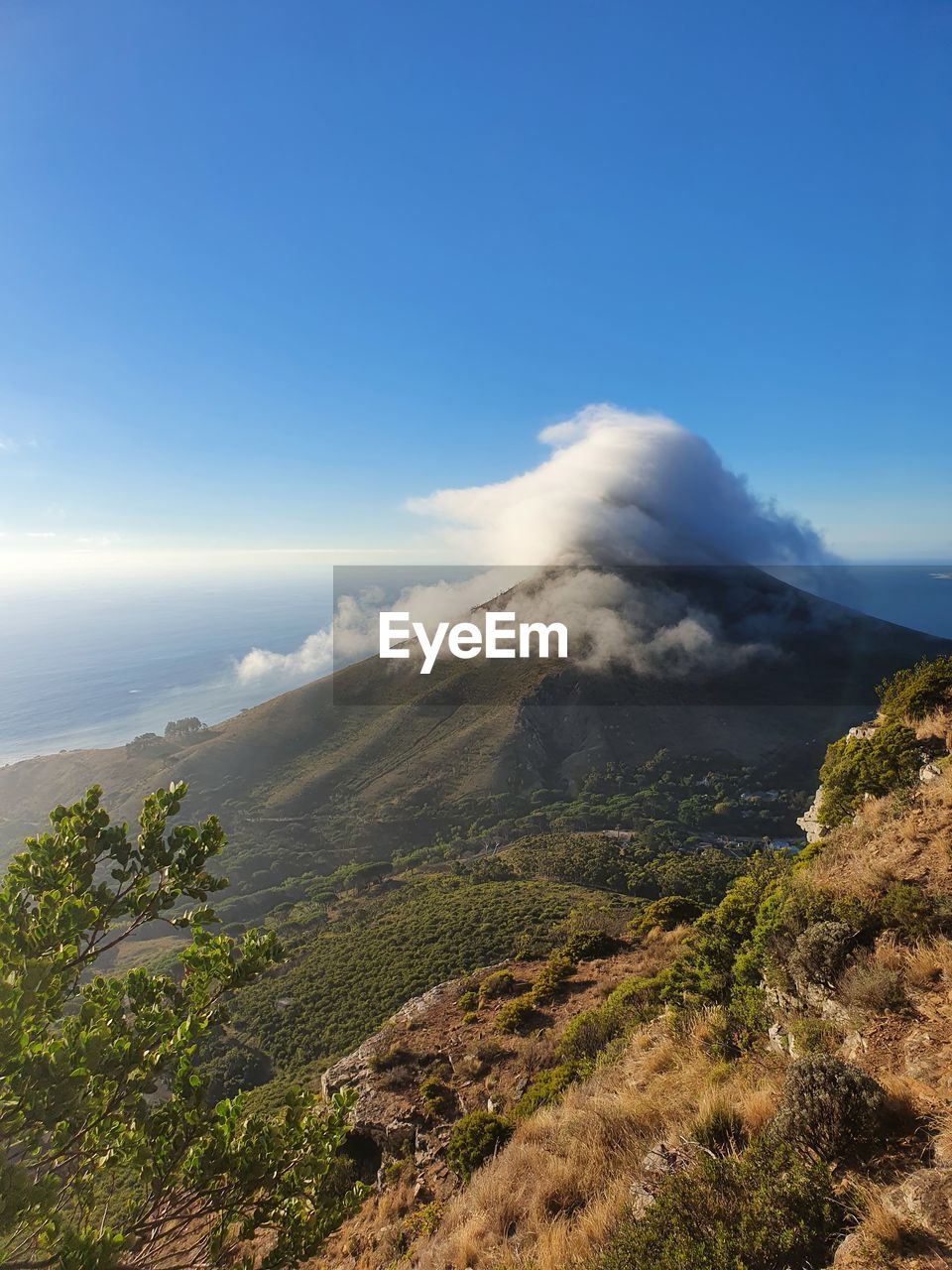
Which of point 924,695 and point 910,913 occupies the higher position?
point 924,695

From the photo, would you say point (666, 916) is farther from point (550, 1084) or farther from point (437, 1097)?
point (437, 1097)

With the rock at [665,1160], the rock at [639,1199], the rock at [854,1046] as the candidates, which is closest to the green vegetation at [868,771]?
the rock at [854,1046]

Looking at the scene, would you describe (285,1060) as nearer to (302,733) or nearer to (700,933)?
(700,933)

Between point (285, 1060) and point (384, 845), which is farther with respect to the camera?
point (384, 845)

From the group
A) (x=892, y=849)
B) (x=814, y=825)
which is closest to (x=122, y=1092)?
(x=892, y=849)

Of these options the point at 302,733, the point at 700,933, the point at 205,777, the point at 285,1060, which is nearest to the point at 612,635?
the point at 302,733

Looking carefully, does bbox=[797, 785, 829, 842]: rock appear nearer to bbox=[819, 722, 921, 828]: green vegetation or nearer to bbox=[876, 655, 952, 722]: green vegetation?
bbox=[819, 722, 921, 828]: green vegetation
